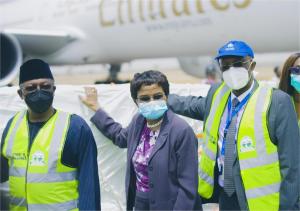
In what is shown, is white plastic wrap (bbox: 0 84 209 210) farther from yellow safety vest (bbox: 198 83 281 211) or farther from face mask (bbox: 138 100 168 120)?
yellow safety vest (bbox: 198 83 281 211)

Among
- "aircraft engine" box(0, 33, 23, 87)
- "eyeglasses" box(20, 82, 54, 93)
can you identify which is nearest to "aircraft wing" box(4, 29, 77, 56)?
"aircraft engine" box(0, 33, 23, 87)

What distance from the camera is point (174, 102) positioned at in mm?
2867

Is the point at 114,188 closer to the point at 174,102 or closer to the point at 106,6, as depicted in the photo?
the point at 174,102

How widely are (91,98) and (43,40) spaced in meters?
8.08

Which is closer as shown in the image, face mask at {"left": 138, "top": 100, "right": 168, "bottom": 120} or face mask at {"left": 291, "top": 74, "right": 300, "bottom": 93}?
face mask at {"left": 138, "top": 100, "right": 168, "bottom": 120}

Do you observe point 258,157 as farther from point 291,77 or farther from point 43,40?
point 43,40

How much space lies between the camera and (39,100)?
219 cm

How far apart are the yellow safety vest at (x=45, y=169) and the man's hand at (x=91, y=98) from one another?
860 millimetres

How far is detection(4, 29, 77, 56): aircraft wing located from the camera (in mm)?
10477

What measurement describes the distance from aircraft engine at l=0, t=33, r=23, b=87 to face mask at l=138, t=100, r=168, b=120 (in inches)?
263

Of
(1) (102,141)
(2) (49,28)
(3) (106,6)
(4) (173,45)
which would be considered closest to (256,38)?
(4) (173,45)

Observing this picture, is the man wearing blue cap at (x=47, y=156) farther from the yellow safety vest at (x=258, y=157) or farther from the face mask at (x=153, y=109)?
the yellow safety vest at (x=258, y=157)

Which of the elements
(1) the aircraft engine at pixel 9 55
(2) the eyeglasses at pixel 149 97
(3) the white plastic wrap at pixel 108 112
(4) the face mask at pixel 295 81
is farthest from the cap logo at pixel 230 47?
(1) the aircraft engine at pixel 9 55

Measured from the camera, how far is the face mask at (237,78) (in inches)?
92.1
